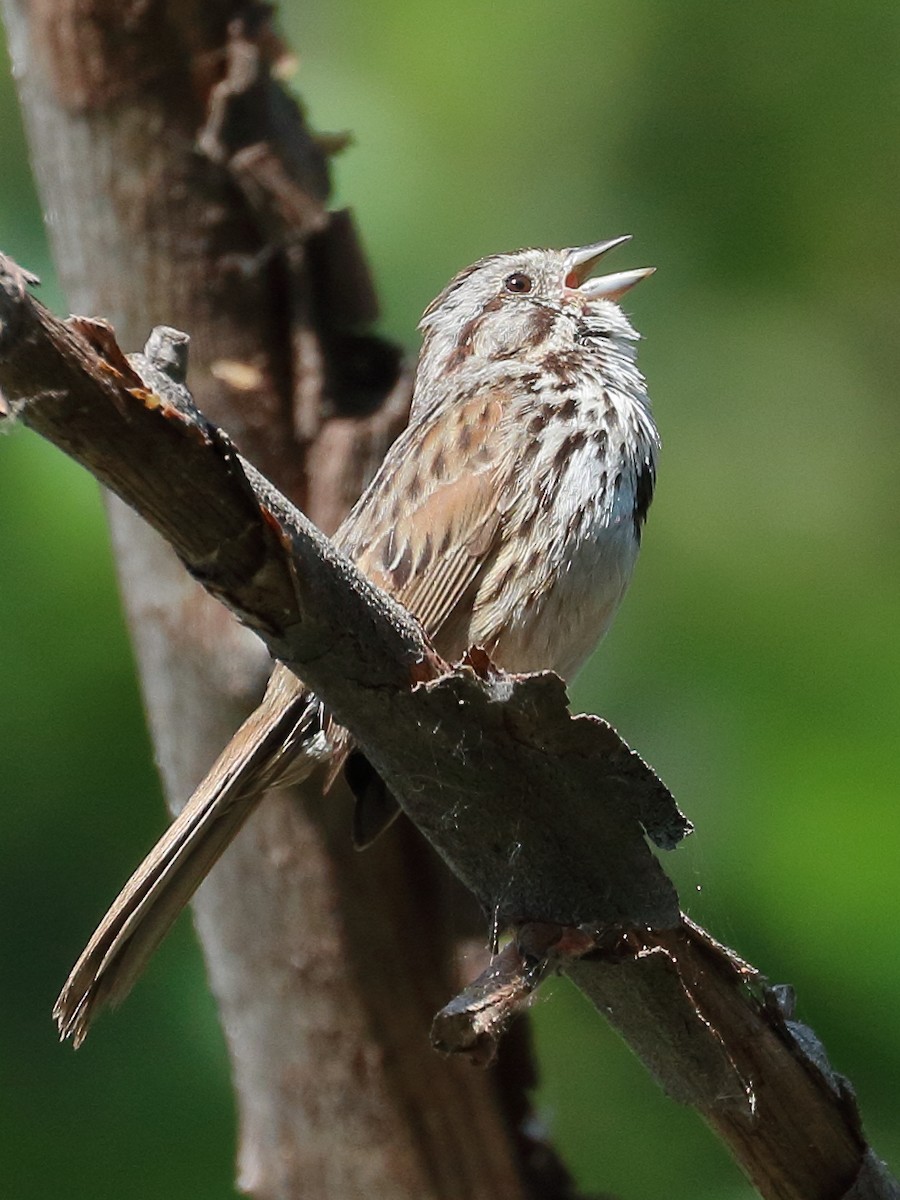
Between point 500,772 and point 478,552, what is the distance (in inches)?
35.1

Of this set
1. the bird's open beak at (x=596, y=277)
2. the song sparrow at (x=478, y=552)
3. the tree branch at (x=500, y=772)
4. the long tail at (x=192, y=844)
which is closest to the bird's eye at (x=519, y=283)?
the bird's open beak at (x=596, y=277)

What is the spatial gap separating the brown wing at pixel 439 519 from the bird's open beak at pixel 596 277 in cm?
44

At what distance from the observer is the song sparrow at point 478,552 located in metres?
3.00

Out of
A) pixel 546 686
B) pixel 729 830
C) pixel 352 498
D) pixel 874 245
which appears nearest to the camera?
pixel 546 686

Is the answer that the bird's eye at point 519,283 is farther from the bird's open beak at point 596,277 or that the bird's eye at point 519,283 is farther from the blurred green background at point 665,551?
the blurred green background at point 665,551

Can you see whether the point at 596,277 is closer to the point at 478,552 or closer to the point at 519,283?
the point at 519,283

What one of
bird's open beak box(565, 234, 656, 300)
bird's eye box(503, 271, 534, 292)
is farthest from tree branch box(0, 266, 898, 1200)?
bird's eye box(503, 271, 534, 292)

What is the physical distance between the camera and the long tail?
112 inches

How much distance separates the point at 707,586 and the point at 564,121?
1.40m

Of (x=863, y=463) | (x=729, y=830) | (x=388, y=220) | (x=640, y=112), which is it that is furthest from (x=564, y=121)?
(x=729, y=830)

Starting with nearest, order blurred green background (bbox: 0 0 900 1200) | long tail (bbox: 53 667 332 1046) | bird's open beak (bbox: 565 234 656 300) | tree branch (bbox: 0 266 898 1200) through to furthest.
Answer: tree branch (bbox: 0 266 898 1200) → long tail (bbox: 53 667 332 1046) → bird's open beak (bbox: 565 234 656 300) → blurred green background (bbox: 0 0 900 1200)

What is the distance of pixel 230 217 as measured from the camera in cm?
438

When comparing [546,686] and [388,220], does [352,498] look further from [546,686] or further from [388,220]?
[546,686]

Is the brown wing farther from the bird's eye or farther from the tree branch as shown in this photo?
the tree branch
